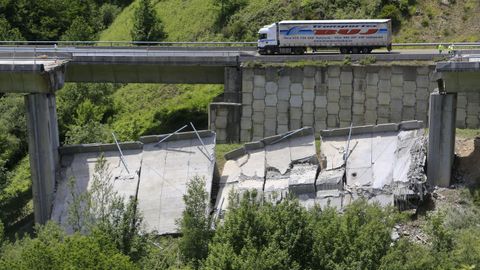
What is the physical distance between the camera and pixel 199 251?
29.1 metres

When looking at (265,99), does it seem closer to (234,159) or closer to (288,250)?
(234,159)

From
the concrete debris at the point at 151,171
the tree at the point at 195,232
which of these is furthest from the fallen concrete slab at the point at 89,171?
the tree at the point at 195,232

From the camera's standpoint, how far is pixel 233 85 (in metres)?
43.9

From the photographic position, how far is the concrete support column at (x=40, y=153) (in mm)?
37719

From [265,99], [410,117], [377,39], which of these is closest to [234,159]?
[265,99]

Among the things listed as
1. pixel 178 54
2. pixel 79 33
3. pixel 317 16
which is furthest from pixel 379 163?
pixel 79 33

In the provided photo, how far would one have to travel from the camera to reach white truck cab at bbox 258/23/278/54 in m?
47.4

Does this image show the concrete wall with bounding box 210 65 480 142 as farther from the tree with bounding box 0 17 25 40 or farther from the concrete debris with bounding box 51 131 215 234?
the tree with bounding box 0 17 25 40

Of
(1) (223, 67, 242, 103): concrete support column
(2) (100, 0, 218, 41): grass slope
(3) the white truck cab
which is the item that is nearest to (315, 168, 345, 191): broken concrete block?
(1) (223, 67, 242, 103): concrete support column

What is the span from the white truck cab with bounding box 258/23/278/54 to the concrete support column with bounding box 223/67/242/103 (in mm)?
4479

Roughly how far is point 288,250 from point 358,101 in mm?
16844

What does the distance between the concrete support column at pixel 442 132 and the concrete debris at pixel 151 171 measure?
10369 mm

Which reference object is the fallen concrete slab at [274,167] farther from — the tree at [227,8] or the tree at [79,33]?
the tree at [79,33]

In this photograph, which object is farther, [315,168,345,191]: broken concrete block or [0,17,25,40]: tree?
[0,17,25,40]: tree
